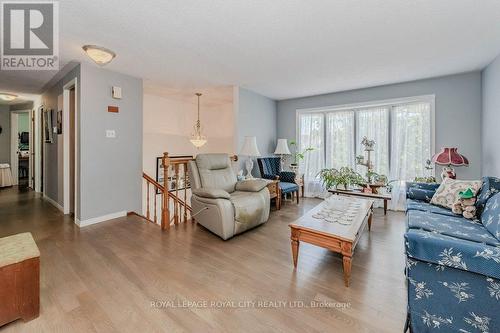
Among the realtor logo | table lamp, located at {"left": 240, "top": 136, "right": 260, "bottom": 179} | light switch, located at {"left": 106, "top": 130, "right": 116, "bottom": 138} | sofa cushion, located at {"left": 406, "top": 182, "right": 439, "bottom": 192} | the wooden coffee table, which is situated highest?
the realtor logo

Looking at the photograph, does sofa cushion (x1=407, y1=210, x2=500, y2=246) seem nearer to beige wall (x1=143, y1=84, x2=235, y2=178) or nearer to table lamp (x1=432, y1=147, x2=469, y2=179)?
table lamp (x1=432, y1=147, x2=469, y2=179)

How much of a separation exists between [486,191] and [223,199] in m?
2.70

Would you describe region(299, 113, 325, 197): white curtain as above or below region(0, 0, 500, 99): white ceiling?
below

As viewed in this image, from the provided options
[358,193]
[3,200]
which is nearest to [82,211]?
[3,200]

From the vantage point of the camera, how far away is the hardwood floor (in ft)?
4.85

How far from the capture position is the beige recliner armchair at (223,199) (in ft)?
9.05

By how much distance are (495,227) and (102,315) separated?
291cm

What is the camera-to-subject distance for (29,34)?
2361mm

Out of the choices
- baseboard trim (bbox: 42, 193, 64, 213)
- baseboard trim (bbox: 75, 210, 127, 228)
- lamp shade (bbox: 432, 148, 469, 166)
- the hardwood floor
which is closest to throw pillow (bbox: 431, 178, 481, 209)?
the hardwood floor

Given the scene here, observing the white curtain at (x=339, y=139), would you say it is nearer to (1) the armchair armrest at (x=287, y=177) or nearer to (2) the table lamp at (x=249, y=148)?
(1) the armchair armrest at (x=287, y=177)

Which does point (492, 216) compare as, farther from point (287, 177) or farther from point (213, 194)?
point (287, 177)

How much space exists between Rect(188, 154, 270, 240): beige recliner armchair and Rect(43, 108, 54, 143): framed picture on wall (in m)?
3.33

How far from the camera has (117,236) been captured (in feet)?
9.47

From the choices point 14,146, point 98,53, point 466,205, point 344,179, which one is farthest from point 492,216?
point 14,146
